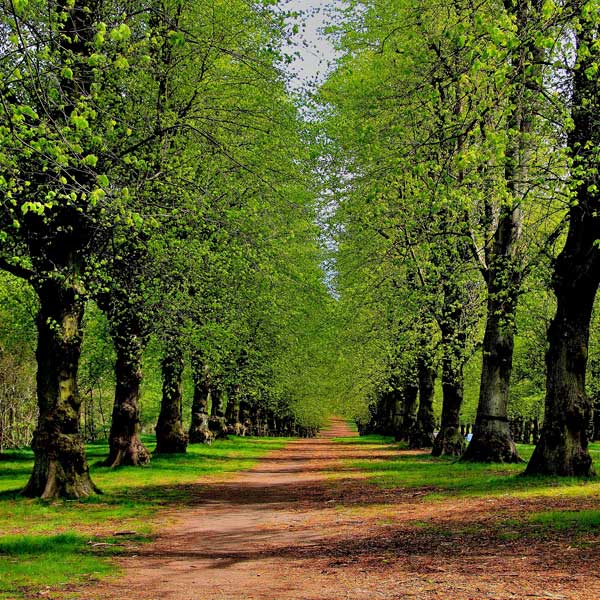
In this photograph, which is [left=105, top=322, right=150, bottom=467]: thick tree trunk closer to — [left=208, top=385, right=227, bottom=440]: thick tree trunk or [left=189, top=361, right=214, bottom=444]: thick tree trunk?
[left=189, top=361, right=214, bottom=444]: thick tree trunk

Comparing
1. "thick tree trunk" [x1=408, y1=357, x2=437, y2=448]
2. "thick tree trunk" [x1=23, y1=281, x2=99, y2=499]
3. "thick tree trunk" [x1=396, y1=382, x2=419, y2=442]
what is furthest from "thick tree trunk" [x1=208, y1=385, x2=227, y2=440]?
"thick tree trunk" [x1=23, y1=281, x2=99, y2=499]

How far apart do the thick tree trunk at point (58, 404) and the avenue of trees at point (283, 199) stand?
0.05 m

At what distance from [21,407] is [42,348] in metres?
43.3

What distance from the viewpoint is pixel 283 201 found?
20156mm

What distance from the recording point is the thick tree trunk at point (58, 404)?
54.3 ft

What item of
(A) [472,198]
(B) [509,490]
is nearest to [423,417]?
(B) [509,490]

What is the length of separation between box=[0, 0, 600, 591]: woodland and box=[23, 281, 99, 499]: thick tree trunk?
0.17ft

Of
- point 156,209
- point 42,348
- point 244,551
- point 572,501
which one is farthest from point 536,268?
point 42,348

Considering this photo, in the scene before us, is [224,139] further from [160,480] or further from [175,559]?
[175,559]

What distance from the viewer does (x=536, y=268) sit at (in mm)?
18719

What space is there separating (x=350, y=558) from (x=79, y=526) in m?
5.74

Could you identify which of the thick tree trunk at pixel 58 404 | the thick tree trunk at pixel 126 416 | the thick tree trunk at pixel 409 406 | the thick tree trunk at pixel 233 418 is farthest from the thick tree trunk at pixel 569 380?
the thick tree trunk at pixel 233 418

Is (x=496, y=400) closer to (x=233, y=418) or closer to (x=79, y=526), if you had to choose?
(x=79, y=526)

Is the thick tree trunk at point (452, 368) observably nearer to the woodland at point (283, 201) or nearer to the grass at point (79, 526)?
the woodland at point (283, 201)
